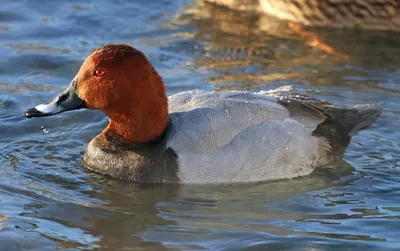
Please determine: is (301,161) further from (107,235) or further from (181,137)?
(107,235)

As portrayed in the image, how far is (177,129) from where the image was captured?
22.5 feet

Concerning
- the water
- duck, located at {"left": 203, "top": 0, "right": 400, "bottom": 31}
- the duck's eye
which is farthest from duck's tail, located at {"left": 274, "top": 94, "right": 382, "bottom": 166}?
duck, located at {"left": 203, "top": 0, "right": 400, "bottom": 31}

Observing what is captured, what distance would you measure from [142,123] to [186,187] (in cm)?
63

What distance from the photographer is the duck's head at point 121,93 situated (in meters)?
6.73

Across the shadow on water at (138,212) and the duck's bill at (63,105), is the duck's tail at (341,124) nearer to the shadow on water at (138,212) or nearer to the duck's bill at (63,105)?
the shadow on water at (138,212)

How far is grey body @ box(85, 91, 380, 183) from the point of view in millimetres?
6781

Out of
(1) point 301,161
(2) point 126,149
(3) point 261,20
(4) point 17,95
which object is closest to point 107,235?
(2) point 126,149

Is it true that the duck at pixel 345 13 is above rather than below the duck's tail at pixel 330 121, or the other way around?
above

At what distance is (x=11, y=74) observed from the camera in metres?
9.38

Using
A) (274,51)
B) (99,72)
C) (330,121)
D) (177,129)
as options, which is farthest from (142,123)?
(274,51)

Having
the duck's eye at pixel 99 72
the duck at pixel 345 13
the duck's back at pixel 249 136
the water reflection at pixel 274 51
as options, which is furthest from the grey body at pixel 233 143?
the duck at pixel 345 13

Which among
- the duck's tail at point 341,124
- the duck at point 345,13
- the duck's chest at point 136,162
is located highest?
the duck at point 345,13

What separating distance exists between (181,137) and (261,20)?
4.86 metres

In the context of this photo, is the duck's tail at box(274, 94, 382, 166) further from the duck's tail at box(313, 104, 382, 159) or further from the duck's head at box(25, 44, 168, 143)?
the duck's head at box(25, 44, 168, 143)
